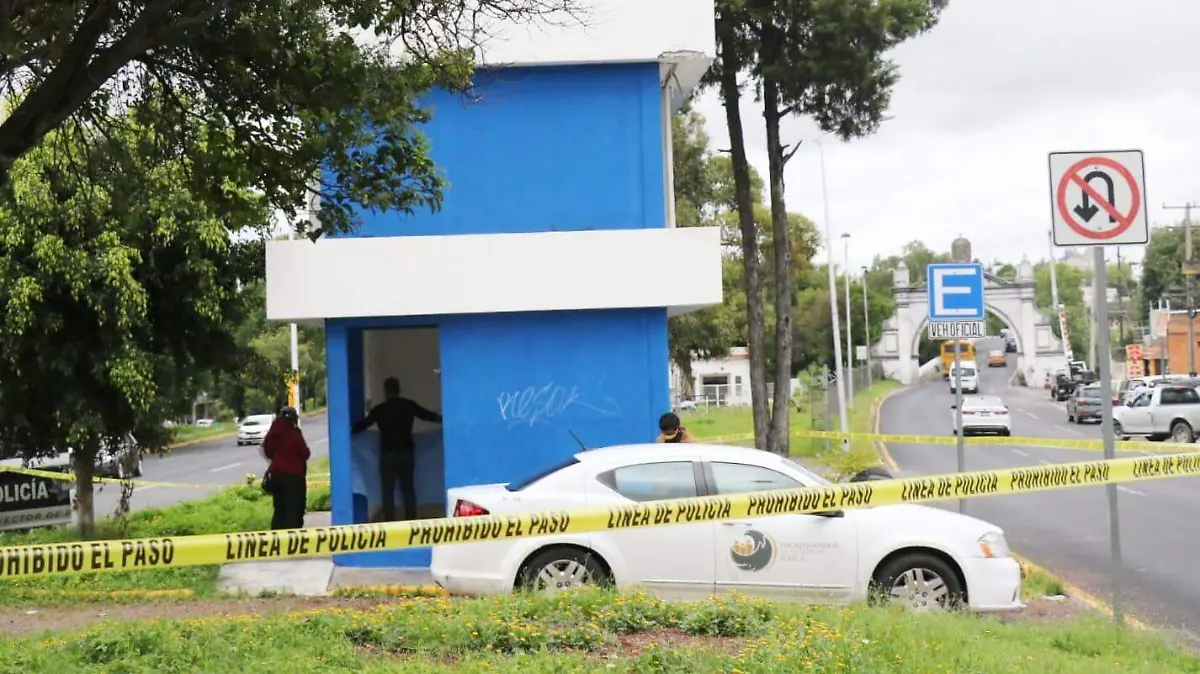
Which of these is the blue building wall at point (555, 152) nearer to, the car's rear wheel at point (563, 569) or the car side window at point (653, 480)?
the car side window at point (653, 480)

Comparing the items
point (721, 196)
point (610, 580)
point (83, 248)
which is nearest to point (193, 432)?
point (721, 196)

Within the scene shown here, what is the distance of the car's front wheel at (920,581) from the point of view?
28.8ft

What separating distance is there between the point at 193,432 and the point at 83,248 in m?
53.5

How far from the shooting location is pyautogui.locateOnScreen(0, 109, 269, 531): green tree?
1285 centimetres

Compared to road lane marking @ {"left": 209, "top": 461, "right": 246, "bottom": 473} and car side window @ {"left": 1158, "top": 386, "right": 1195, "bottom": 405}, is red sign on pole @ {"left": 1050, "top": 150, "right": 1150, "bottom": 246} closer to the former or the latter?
car side window @ {"left": 1158, "top": 386, "right": 1195, "bottom": 405}

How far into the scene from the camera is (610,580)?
8.92 metres

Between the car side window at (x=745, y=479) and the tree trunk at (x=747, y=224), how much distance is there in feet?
33.0

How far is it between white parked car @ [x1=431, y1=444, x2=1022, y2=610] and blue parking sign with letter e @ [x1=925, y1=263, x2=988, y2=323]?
475 cm

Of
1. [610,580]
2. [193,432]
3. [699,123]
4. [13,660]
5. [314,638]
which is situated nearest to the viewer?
[13,660]

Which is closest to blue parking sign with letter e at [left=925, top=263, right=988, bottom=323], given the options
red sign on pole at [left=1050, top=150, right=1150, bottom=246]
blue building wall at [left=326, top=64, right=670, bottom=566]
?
blue building wall at [left=326, top=64, right=670, bottom=566]

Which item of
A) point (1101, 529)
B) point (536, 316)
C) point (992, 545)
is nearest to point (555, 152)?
point (536, 316)

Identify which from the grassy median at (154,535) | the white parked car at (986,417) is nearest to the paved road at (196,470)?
the grassy median at (154,535)

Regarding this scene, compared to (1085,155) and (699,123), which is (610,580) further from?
(699,123)

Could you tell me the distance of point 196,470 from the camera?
38.4 m
